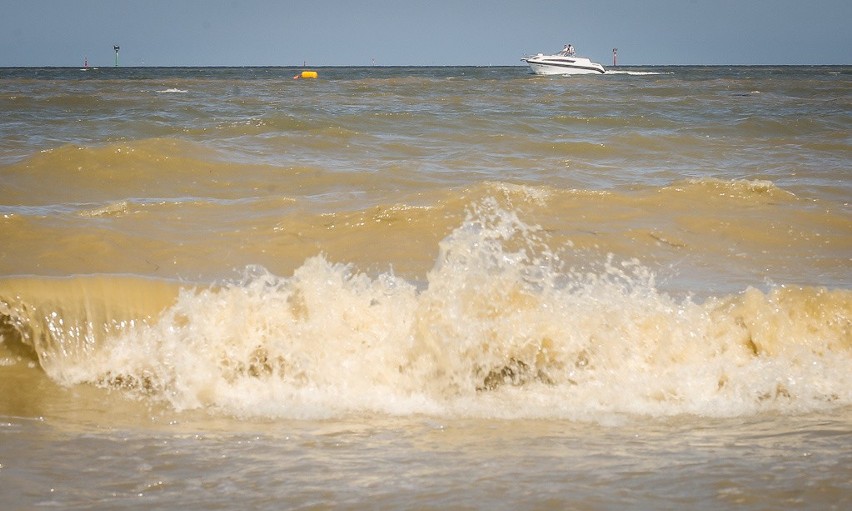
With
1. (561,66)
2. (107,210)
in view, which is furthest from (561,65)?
(107,210)

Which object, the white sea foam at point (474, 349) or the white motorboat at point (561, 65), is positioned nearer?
the white sea foam at point (474, 349)

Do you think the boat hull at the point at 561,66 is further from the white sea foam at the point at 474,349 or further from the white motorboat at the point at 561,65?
the white sea foam at the point at 474,349

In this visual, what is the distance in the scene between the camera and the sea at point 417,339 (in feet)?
9.03

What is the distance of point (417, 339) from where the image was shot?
4.22 m

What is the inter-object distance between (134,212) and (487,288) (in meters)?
3.46

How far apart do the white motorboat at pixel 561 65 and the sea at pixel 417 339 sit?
132ft

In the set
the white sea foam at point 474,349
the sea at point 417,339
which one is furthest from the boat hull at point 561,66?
the white sea foam at point 474,349

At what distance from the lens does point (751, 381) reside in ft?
12.9

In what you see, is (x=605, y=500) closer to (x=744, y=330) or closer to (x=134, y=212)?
(x=744, y=330)

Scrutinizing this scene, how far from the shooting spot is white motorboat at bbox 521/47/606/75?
156ft

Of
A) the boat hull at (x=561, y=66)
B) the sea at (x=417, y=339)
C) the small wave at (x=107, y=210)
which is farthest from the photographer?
the boat hull at (x=561, y=66)

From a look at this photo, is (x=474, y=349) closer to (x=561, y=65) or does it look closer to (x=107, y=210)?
(x=107, y=210)

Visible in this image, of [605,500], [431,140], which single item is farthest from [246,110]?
[605,500]

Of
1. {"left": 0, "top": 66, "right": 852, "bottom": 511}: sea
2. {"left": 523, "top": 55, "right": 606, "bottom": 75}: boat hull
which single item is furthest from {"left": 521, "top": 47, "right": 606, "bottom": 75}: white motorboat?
{"left": 0, "top": 66, "right": 852, "bottom": 511}: sea
